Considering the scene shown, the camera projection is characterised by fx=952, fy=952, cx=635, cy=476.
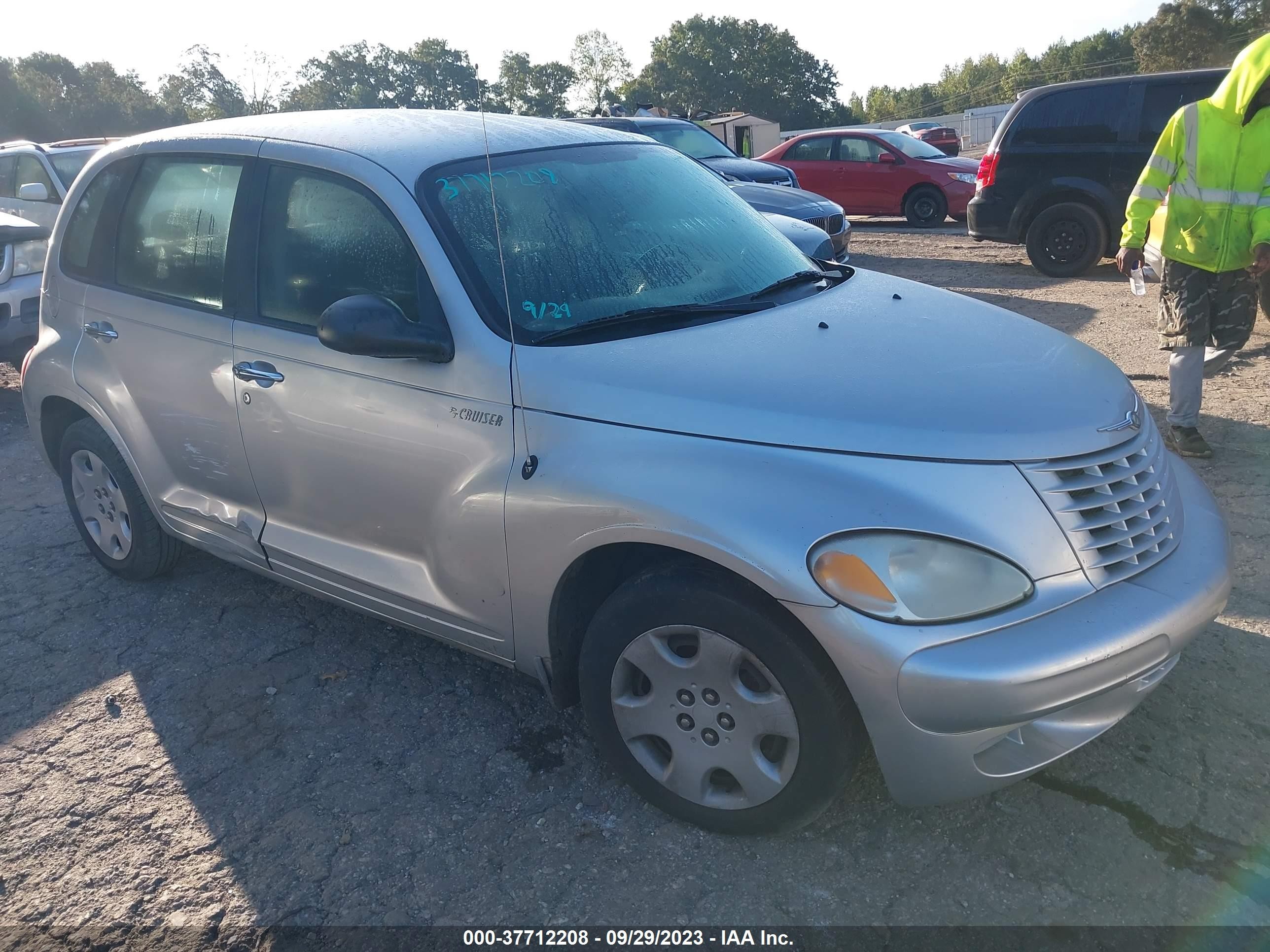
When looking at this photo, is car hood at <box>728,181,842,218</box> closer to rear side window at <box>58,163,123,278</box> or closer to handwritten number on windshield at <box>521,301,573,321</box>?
rear side window at <box>58,163,123,278</box>

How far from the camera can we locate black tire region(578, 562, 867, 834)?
86.2 inches

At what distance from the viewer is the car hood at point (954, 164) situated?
14531 mm

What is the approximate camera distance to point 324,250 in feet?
10.1

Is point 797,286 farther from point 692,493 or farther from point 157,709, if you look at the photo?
point 157,709

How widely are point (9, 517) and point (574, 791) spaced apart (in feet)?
13.5

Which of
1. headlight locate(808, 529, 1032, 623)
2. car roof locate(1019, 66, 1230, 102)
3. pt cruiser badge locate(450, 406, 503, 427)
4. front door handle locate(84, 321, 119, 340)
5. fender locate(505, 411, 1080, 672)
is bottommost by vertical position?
headlight locate(808, 529, 1032, 623)

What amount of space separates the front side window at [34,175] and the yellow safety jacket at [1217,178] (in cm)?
1042

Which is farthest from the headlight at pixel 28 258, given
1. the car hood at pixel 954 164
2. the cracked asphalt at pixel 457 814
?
the car hood at pixel 954 164

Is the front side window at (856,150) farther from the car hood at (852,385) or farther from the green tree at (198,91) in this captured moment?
the green tree at (198,91)

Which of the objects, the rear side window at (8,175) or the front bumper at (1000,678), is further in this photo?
the rear side window at (8,175)

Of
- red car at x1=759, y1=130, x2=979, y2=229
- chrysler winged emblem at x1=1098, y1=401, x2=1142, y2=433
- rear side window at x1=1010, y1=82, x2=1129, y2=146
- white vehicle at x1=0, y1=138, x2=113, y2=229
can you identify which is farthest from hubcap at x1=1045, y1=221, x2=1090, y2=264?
white vehicle at x1=0, y1=138, x2=113, y2=229

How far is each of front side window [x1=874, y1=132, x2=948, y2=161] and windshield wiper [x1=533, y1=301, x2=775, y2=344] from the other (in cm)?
1317

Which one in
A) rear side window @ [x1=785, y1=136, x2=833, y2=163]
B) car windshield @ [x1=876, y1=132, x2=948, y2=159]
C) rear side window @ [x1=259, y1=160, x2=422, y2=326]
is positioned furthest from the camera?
rear side window @ [x1=785, y1=136, x2=833, y2=163]

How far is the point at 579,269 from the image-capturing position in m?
2.87
